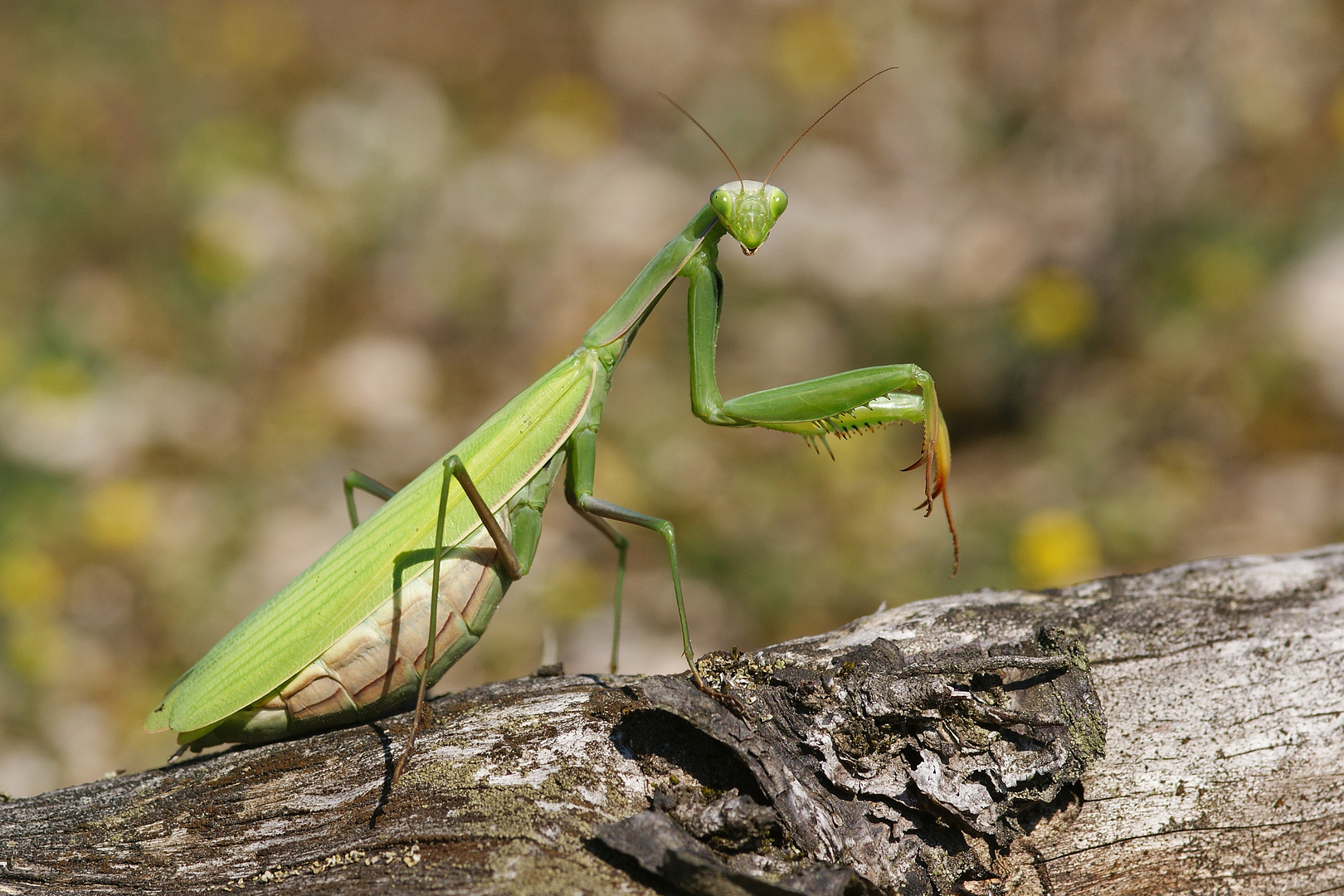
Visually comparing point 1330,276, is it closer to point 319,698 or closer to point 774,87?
point 774,87

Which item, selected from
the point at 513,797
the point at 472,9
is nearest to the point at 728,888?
the point at 513,797

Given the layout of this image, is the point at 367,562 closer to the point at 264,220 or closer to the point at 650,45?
the point at 264,220

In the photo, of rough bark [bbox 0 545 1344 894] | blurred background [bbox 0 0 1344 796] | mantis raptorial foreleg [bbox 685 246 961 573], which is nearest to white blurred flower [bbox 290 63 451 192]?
blurred background [bbox 0 0 1344 796]

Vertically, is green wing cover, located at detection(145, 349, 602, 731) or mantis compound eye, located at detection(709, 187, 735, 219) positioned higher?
mantis compound eye, located at detection(709, 187, 735, 219)

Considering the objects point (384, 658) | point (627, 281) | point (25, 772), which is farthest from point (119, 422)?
point (384, 658)

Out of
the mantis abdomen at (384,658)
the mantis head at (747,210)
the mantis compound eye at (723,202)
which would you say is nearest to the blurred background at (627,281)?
the mantis abdomen at (384,658)

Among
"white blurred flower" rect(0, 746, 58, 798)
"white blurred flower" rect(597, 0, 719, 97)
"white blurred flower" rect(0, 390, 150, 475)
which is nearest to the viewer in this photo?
"white blurred flower" rect(0, 746, 58, 798)

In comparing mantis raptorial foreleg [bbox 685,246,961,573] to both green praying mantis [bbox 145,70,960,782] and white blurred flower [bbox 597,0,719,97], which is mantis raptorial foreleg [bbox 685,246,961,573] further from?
white blurred flower [bbox 597,0,719,97]

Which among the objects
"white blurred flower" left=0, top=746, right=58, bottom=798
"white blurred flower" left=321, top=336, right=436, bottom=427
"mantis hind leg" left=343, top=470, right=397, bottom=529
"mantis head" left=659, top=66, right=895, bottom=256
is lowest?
"white blurred flower" left=0, top=746, right=58, bottom=798

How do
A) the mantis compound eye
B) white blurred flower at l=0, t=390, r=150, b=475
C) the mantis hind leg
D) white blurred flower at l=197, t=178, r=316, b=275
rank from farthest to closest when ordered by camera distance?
white blurred flower at l=197, t=178, r=316, b=275 < white blurred flower at l=0, t=390, r=150, b=475 < the mantis hind leg < the mantis compound eye
